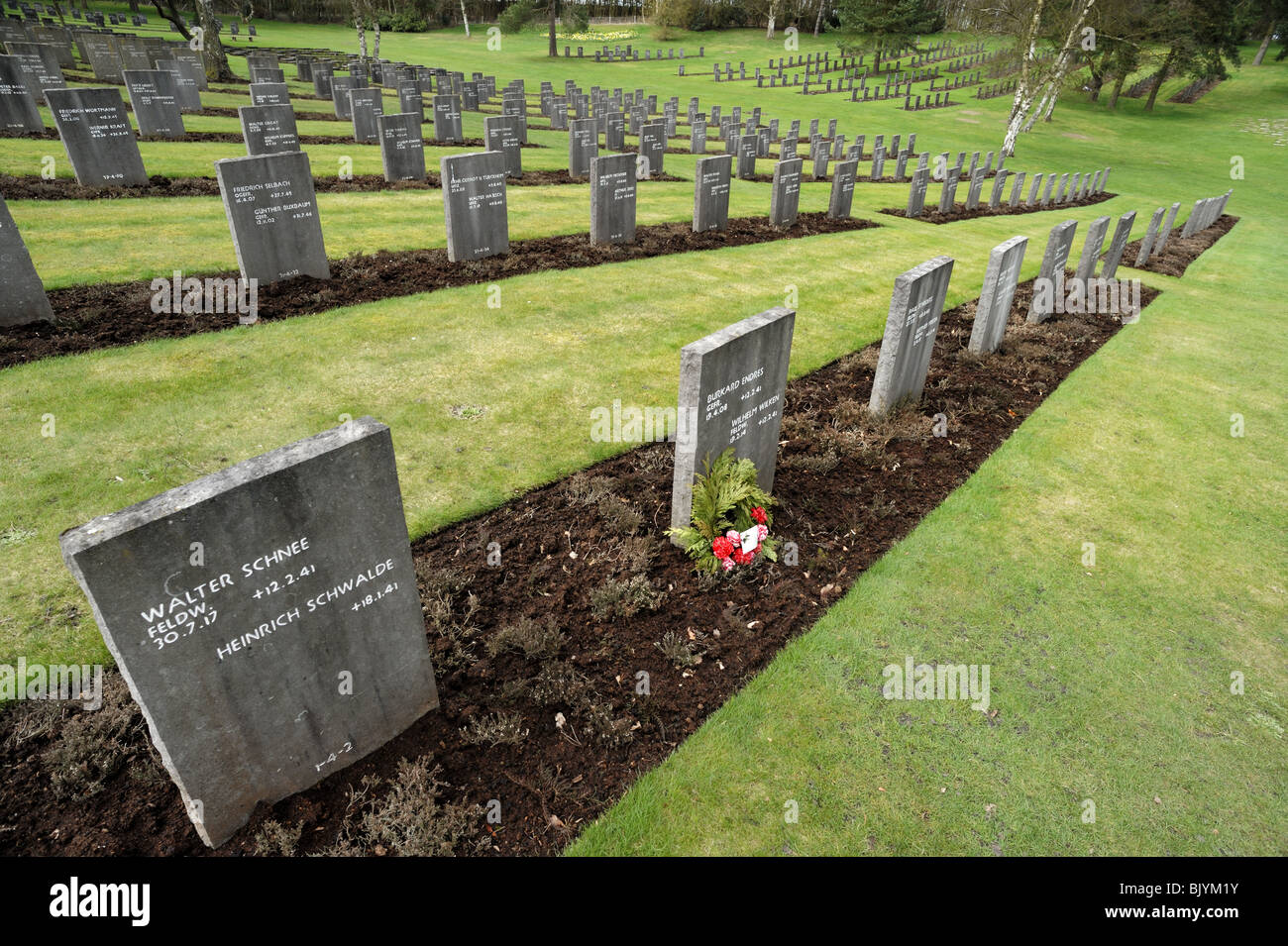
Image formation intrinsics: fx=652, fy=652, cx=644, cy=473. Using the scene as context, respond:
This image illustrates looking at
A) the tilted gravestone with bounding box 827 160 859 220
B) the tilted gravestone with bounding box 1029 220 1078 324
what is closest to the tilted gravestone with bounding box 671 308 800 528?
the tilted gravestone with bounding box 1029 220 1078 324

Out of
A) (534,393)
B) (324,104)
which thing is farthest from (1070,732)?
(324,104)

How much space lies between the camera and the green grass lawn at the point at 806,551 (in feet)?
12.9

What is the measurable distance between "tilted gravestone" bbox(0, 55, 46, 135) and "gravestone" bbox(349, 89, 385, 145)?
25.9 feet

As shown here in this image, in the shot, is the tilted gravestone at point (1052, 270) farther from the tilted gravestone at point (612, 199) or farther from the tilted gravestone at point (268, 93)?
the tilted gravestone at point (268, 93)

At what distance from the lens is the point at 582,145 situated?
776 inches

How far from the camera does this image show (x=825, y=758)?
13.5 feet

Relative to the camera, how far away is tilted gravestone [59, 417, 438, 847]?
8.64 feet

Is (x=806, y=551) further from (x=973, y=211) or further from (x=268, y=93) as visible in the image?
(x=268, y=93)

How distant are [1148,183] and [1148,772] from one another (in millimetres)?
42816

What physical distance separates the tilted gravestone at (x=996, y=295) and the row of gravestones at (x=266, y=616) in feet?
29.3

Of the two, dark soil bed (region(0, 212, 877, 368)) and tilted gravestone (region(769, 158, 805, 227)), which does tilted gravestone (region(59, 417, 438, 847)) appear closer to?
dark soil bed (region(0, 212, 877, 368))

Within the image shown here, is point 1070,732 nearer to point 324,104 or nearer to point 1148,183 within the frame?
point 324,104

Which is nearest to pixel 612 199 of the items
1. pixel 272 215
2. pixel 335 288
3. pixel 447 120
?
pixel 335 288

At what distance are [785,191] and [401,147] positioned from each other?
956 centimetres
